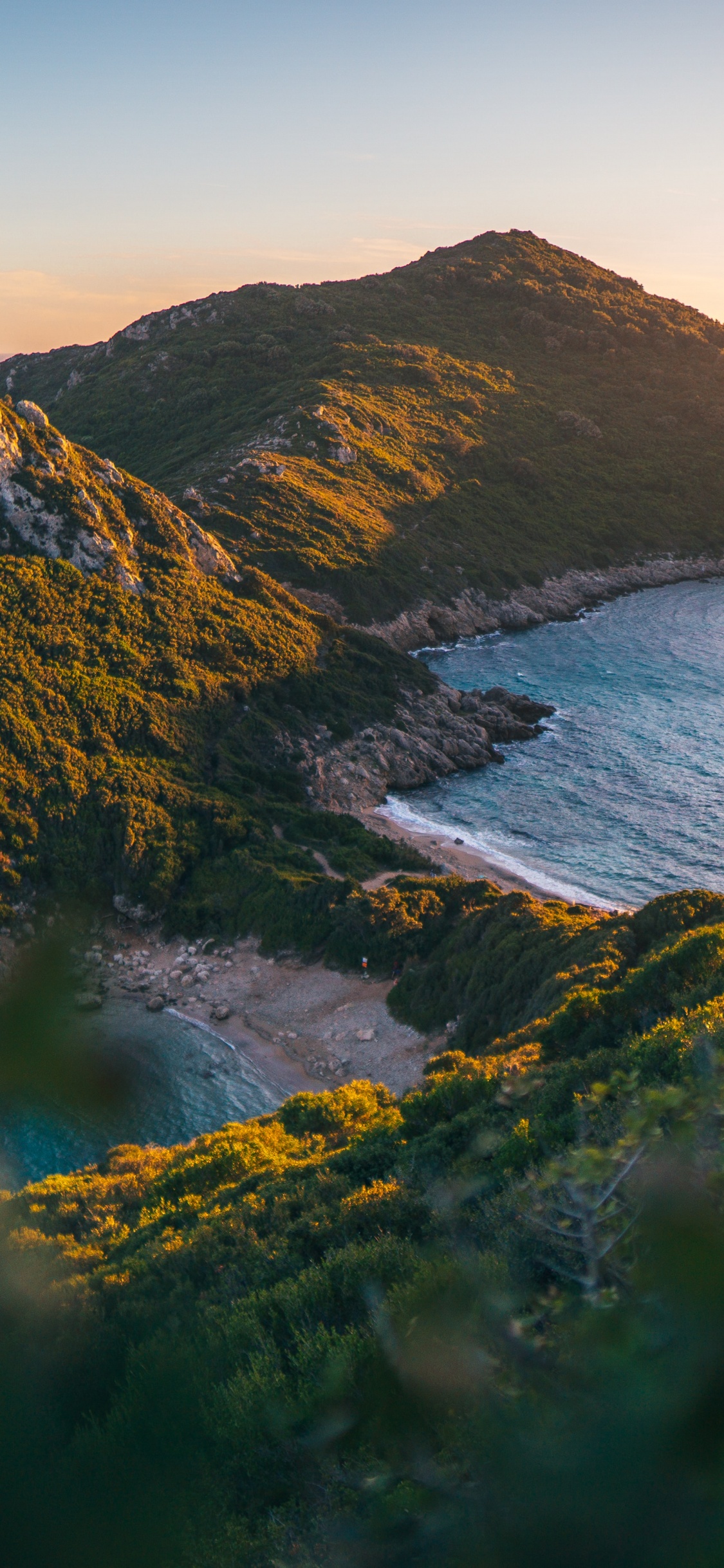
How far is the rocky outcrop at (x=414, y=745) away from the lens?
52469 millimetres

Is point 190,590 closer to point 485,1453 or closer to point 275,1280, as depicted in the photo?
point 275,1280

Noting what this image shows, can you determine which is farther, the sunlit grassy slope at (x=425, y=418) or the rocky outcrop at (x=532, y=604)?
the sunlit grassy slope at (x=425, y=418)

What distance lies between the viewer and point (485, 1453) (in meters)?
8.14

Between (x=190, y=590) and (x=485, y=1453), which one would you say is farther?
(x=190, y=590)

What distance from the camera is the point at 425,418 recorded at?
120 meters

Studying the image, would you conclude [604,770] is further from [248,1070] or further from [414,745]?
[248,1070]

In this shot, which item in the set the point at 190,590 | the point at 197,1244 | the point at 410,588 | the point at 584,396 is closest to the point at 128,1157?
the point at 197,1244

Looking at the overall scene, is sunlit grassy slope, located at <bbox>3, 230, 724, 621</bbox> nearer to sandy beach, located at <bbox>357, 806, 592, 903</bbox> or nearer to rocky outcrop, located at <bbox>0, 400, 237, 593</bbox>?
rocky outcrop, located at <bbox>0, 400, 237, 593</bbox>

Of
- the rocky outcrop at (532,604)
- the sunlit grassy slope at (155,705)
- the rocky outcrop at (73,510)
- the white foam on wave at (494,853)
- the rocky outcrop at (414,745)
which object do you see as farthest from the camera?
the rocky outcrop at (532,604)

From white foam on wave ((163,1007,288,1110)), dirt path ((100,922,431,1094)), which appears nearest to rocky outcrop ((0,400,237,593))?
dirt path ((100,922,431,1094))

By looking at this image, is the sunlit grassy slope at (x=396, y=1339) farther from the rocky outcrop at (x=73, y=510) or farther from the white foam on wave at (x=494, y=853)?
the rocky outcrop at (x=73, y=510)

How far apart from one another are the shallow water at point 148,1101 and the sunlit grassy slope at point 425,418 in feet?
177

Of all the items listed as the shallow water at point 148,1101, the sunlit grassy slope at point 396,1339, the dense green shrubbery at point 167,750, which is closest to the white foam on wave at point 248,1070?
the shallow water at point 148,1101

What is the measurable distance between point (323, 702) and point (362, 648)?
10240 millimetres
